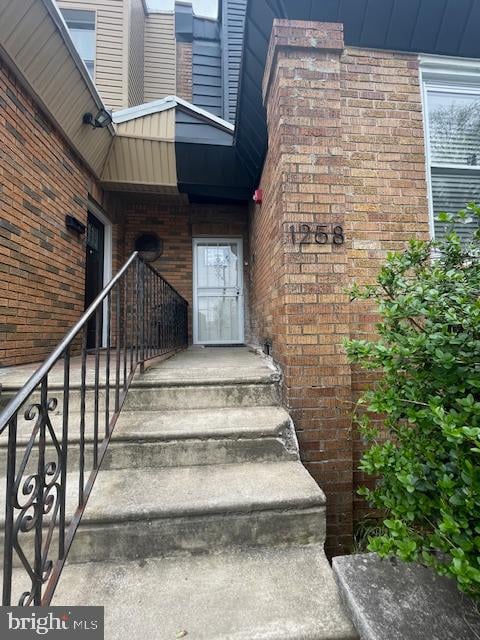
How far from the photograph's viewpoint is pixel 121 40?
507 centimetres

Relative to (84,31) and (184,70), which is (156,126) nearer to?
(84,31)

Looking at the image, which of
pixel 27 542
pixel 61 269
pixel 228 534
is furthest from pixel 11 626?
pixel 61 269

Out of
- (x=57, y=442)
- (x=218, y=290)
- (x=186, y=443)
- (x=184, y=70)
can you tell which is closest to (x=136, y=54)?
(x=184, y=70)

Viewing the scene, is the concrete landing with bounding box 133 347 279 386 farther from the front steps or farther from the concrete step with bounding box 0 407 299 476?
the concrete step with bounding box 0 407 299 476

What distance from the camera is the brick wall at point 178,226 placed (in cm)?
549

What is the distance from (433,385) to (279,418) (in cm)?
97

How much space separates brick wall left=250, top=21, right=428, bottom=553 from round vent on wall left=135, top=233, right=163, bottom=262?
349 cm

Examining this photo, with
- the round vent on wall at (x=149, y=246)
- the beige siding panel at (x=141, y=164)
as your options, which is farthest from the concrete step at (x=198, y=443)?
the round vent on wall at (x=149, y=246)

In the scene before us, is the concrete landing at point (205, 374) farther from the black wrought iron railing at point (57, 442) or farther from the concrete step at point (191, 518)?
the concrete step at point (191, 518)

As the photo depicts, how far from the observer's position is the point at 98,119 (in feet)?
Answer: 12.1

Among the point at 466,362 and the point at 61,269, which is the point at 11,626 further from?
the point at 61,269

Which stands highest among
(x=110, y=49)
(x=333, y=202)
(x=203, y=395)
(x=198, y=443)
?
(x=110, y=49)

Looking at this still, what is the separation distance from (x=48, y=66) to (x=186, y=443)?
3.58 meters

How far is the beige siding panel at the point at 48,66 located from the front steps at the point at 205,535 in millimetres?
3045
